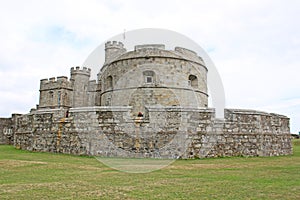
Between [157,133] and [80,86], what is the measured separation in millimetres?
22456

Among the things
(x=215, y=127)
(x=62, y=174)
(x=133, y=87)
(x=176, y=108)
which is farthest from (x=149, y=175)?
(x=133, y=87)

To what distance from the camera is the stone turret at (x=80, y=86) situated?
32.6m

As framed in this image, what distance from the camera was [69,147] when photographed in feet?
41.8

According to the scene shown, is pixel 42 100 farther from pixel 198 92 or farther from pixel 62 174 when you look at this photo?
pixel 62 174

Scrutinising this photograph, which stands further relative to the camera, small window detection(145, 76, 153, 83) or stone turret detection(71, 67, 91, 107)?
stone turret detection(71, 67, 91, 107)

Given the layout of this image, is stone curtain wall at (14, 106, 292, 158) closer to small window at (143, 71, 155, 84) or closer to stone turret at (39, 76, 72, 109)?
small window at (143, 71, 155, 84)

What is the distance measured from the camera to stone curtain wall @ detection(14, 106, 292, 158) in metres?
11.8

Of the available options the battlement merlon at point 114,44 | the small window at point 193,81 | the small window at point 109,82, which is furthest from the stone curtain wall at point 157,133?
the battlement merlon at point 114,44

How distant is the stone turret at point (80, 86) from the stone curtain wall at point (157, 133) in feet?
62.3

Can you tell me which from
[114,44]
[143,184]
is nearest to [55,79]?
[114,44]

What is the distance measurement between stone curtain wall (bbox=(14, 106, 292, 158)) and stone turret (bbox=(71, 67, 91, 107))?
748 inches

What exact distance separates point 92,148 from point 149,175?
527 cm

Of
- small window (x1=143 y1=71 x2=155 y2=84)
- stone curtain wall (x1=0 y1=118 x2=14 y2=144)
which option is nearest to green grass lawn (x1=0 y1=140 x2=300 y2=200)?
small window (x1=143 y1=71 x2=155 y2=84)

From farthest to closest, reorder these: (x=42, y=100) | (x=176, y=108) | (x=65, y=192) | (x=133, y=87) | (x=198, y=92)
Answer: (x=42, y=100), (x=198, y=92), (x=133, y=87), (x=176, y=108), (x=65, y=192)
